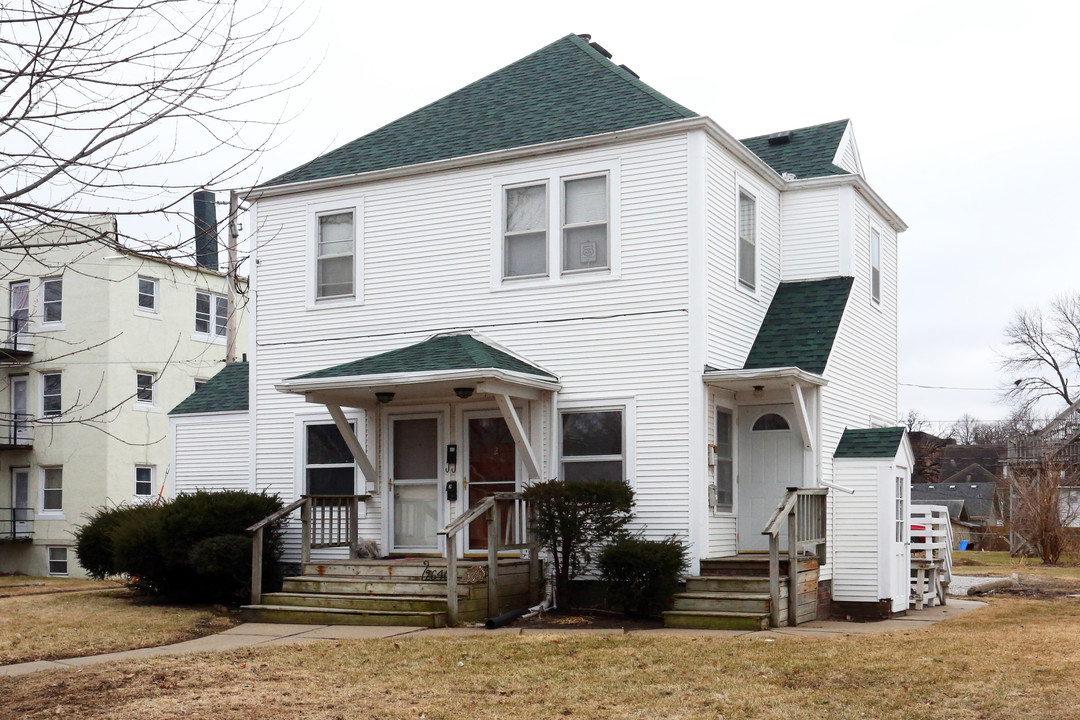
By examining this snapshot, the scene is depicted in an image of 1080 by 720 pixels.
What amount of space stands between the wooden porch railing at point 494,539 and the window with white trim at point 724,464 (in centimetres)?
244

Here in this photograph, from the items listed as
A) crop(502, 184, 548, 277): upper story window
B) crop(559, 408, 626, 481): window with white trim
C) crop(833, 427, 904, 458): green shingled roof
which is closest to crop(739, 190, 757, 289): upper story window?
crop(833, 427, 904, 458): green shingled roof

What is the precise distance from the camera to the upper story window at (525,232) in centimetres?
1518

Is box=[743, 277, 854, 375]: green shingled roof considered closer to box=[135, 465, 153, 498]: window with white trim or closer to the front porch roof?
the front porch roof

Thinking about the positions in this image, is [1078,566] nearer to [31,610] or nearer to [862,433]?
[862,433]

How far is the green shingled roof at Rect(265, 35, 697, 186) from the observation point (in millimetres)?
15070

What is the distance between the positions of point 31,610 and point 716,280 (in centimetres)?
942

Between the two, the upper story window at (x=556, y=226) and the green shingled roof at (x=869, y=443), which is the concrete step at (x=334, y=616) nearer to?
the upper story window at (x=556, y=226)

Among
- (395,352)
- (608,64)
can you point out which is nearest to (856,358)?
(608,64)

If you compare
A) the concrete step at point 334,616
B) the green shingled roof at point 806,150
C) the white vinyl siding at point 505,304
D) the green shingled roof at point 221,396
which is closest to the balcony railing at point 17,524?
the green shingled roof at point 221,396

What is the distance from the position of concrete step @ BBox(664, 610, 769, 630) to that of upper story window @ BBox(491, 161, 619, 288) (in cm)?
437

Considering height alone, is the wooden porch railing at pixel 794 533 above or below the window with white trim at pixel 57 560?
above

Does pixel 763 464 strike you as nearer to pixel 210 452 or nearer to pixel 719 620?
pixel 719 620

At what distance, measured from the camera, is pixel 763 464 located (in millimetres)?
15203

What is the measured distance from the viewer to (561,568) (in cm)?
1374
